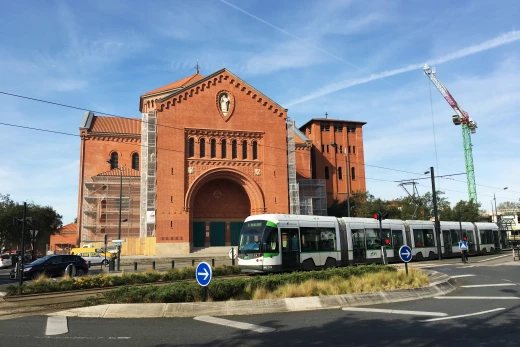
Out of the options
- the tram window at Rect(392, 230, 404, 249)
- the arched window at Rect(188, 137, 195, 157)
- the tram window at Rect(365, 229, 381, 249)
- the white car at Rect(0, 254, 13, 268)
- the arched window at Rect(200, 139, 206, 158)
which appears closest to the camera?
the tram window at Rect(365, 229, 381, 249)

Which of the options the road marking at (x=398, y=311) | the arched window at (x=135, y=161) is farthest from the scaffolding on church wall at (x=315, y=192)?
the road marking at (x=398, y=311)

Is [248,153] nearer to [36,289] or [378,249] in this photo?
[378,249]

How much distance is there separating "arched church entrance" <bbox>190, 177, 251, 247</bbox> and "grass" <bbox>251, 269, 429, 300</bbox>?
28482 mm

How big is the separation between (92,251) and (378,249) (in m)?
23.8

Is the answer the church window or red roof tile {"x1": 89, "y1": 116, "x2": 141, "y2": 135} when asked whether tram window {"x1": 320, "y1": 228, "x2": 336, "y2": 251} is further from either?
red roof tile {"x1": 89, "y1": 116, "x2": 141, "y2": 135}

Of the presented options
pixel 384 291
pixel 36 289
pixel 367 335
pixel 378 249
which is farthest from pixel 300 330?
pixel 378 249

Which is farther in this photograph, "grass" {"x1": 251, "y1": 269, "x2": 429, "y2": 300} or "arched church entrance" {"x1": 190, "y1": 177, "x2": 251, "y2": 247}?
"arched church entrance" {"x1": 190, "y1": 177, "x2": 251, "y2": 247}

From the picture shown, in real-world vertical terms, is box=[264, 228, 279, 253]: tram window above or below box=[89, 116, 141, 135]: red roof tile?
below

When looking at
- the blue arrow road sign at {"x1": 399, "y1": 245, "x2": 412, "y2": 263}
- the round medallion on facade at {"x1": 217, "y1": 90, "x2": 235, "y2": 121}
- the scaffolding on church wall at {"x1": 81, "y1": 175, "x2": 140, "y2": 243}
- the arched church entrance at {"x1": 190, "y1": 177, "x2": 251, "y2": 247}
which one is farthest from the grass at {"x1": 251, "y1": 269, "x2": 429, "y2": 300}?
the scaffolding on church wall at {"x1": 81, "y1": 175, "x2": 140, "y2": 243}

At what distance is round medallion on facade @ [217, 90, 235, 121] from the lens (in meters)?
40.8

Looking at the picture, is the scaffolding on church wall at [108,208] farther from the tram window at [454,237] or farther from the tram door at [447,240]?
the tram window at [454,237]

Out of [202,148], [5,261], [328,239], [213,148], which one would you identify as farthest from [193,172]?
[328,239]

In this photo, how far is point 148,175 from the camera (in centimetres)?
3756

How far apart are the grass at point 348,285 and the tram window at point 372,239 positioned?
934cm
